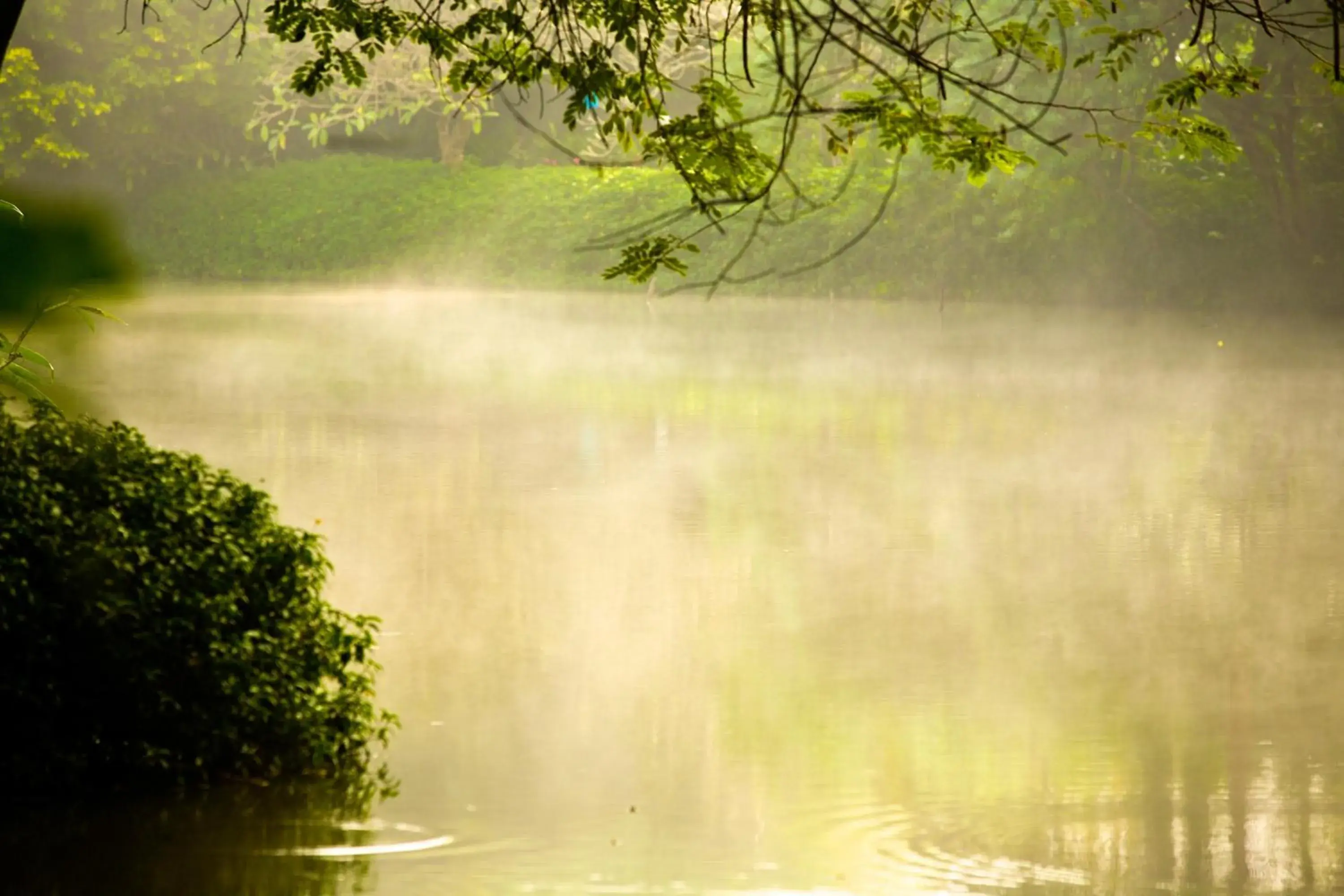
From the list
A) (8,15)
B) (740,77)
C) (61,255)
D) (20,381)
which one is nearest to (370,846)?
(20,381)

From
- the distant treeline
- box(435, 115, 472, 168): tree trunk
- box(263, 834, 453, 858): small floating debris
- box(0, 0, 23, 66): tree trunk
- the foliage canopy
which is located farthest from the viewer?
box(435, 115, 472, 168): tree trunk

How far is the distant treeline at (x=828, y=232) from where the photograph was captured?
31.0 meters

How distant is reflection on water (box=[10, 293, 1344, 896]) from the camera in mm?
5324

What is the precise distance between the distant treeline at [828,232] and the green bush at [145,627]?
16.5 meters

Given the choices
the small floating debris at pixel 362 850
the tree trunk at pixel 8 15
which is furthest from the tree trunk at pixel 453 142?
the tree trunk at pixel 8 15

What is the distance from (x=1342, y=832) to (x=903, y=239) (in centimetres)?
2994

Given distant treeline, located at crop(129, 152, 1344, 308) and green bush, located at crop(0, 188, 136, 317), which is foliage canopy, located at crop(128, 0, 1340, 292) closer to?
green bush, located at crop(0, 188, 136, 317)

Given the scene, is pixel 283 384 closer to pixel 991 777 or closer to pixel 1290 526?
pixel 1290 526

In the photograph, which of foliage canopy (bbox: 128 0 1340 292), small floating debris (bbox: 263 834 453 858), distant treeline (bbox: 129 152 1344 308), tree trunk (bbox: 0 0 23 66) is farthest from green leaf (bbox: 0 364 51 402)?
distant treeline (bbox: 129 152 1344 308)

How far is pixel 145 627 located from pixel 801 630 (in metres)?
3.51

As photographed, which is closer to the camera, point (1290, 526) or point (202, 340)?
point (1290, 526)

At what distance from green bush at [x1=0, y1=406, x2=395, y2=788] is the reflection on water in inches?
8.2

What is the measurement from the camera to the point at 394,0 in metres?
42.6

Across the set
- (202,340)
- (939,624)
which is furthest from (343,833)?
(202,340)
